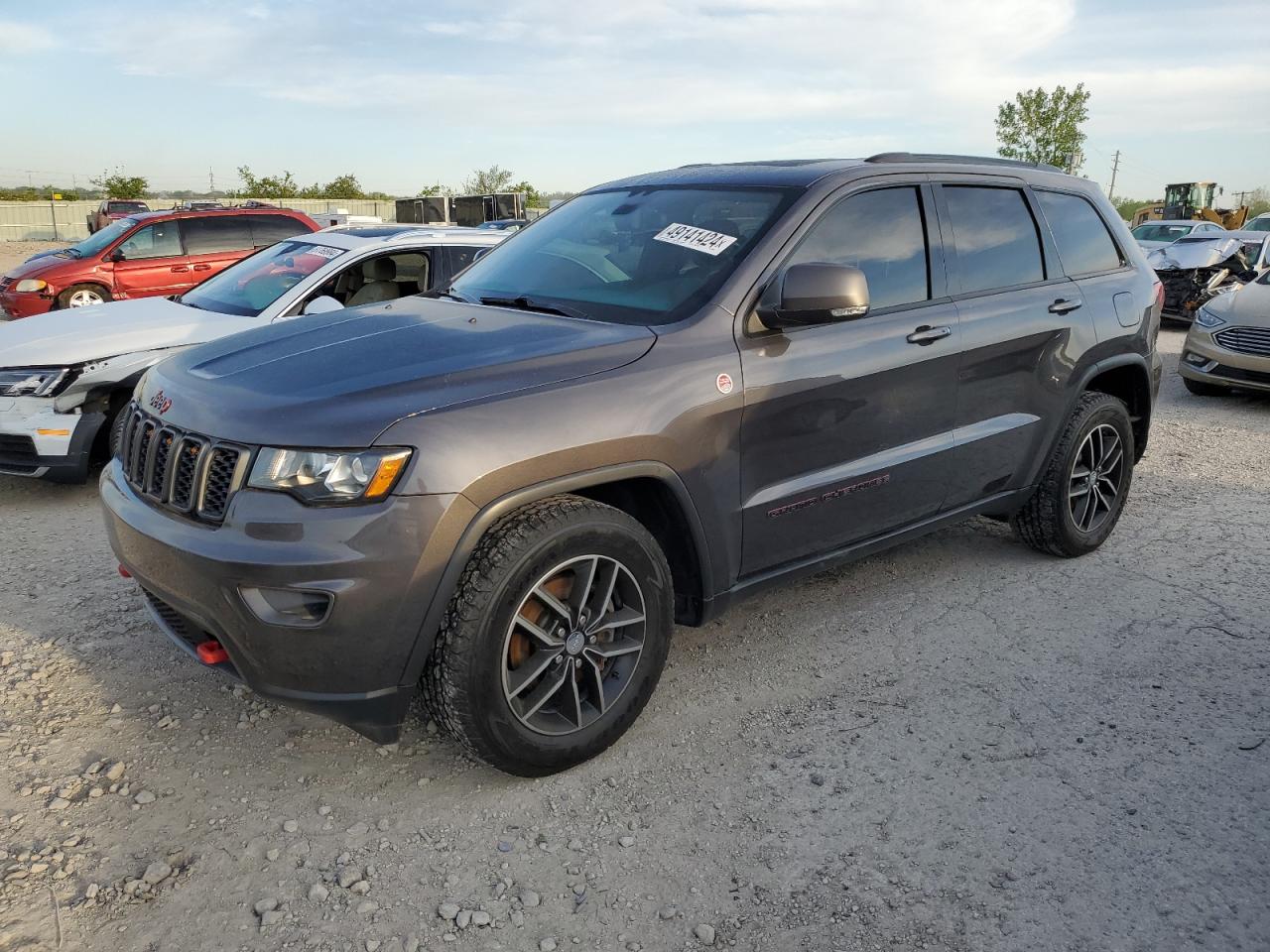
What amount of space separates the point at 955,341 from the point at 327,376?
95.9 inches

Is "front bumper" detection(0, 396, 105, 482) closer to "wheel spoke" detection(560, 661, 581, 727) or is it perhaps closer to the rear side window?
"wheel spoke" detection(560, 661, 581, 727)

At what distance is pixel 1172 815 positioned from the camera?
296cm

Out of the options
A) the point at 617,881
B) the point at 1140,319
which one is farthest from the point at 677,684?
the point at 1140,319

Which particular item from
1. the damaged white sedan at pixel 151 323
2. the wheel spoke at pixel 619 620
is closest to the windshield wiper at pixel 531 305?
the wheel spoke at pixel 619 620

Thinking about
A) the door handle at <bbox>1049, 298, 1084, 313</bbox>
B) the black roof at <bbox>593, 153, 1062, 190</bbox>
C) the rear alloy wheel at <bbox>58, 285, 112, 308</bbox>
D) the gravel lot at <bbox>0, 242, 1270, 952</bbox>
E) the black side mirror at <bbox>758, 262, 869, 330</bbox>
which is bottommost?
the gravel lot at <bbox>0, 242, 1270, 952</bbox>

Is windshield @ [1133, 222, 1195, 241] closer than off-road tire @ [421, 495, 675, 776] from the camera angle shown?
No

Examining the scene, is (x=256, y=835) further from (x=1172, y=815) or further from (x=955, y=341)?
(x=955, y=341)

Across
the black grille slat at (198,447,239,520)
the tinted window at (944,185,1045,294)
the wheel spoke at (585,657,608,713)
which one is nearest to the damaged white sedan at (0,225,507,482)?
the black grille slat at (198,447,239,520)

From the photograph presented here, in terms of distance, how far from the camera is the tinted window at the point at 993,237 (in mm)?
4184

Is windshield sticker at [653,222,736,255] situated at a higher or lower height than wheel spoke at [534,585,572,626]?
higher

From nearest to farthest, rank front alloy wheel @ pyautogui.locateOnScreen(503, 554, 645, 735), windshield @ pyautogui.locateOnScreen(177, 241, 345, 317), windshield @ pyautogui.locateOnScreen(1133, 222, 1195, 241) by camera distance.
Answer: front alloy wheel @ pyautogui.locateOnScreen(503, 554, 645, 735), windshield @ pyautogui.locateOnScreen(177, 241, 345, 317), windshield @ pyautogui.locateOnScreen(1133, 222, 1195, 241)

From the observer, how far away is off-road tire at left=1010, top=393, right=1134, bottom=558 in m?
4.70

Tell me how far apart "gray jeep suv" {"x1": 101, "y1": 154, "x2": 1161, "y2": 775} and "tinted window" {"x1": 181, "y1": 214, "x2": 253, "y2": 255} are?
32.4ft

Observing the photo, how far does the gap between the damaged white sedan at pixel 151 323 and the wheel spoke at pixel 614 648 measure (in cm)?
306
